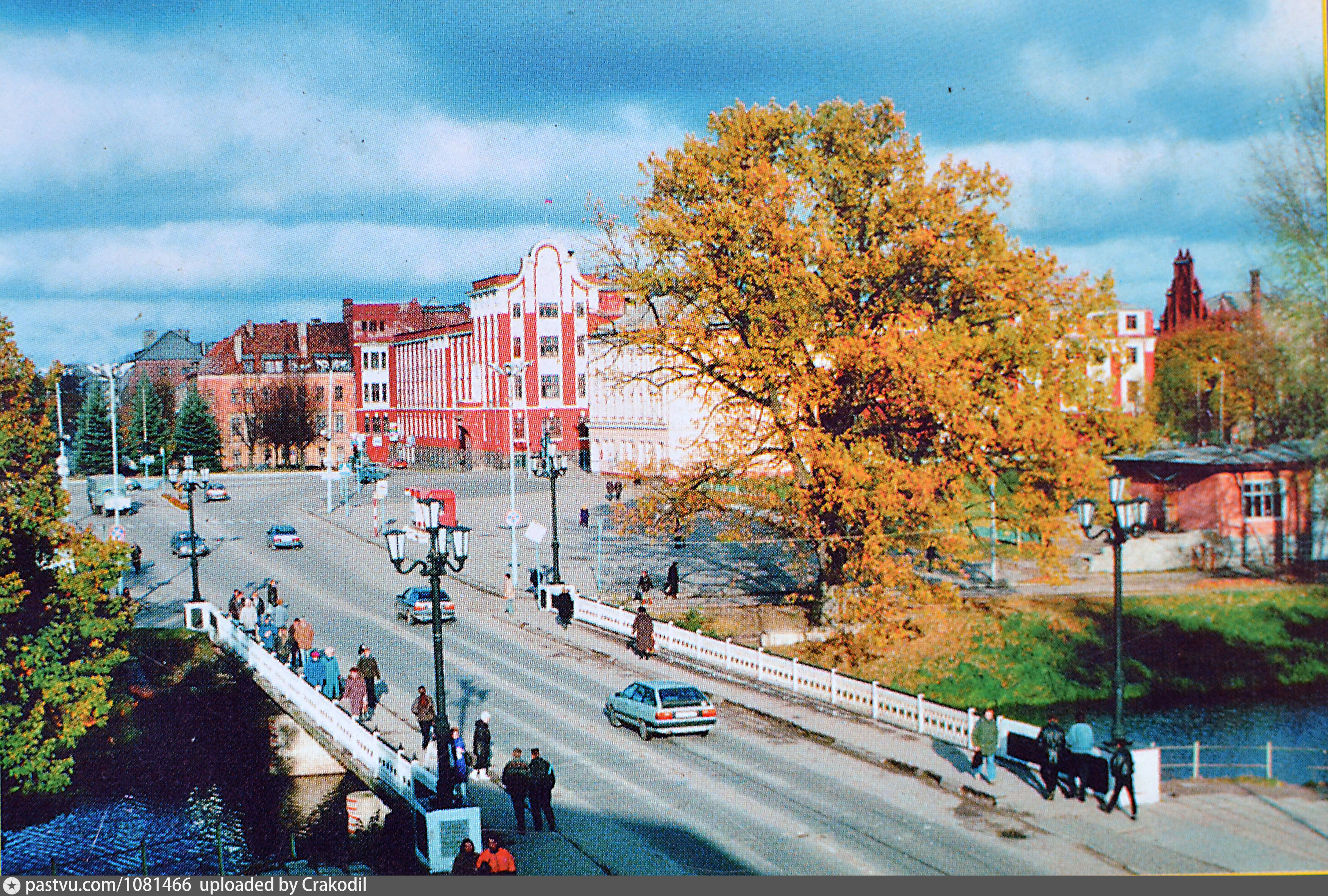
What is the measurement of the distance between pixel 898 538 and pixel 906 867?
9429mm

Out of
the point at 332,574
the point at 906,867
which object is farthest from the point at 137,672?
the point at 906,867

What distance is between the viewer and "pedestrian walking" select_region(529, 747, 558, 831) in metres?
13.0

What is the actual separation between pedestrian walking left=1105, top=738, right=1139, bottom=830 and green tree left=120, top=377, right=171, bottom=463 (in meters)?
53.1

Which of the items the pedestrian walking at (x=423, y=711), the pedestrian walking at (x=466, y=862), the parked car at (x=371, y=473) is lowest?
the pedestrian walking at (x=466, y=862)

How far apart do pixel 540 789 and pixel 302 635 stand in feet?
31.5

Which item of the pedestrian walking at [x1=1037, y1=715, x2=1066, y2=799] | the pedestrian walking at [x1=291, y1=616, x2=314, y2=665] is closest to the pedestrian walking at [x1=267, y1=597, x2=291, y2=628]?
the pedestrian walking at [x1=291, y1=616, x2=314, y2=665]

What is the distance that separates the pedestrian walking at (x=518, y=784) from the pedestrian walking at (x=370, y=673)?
18.1 ft

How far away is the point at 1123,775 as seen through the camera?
40.9 ft

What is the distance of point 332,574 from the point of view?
99.3 ft

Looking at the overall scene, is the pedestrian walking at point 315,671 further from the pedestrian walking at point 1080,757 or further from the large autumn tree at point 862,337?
the pedestrian walking at point 1080,757

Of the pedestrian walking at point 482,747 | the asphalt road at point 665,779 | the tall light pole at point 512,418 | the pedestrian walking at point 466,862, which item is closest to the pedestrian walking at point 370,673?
the asphalt road at point 665,779

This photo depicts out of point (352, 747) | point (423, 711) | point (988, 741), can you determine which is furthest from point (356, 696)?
point (988, 741)

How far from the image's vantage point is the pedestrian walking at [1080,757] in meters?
13.1

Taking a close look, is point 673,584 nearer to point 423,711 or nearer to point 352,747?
point 423,711
